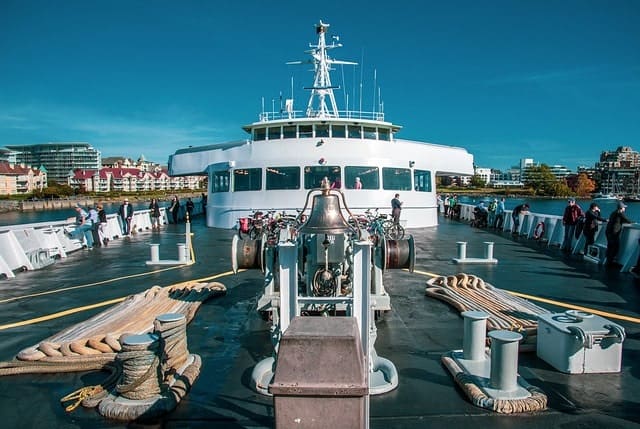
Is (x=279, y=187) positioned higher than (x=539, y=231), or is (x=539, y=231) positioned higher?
(x=279, y=187)

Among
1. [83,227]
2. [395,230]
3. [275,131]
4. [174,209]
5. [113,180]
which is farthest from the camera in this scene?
[113,180]

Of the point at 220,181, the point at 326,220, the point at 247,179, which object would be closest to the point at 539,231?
the point at 247,179

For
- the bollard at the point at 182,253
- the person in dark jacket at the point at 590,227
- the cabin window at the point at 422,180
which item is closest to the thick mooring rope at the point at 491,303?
the person in dark jacket at the point at 590,227

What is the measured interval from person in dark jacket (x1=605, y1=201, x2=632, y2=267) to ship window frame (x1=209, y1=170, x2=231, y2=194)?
1387cm

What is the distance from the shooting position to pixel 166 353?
3.96 metres

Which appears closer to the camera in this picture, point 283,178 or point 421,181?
Answer: point 283,178

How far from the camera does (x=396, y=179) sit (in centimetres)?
1803

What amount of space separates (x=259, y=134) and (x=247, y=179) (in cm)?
242

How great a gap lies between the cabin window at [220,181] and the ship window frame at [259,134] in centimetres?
210

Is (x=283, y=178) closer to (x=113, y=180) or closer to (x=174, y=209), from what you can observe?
(x=174, y=209)

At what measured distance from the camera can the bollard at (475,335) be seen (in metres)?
4.34

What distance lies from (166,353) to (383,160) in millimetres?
14771

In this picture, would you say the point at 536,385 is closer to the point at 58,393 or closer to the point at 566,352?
the point at 566,352

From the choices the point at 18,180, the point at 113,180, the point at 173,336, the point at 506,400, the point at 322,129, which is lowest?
the point at 506,400
